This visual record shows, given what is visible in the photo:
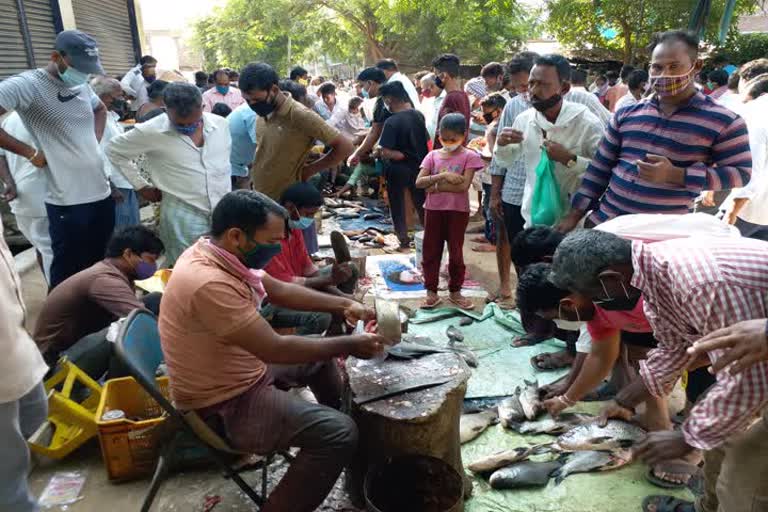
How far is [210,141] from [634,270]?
3142mm

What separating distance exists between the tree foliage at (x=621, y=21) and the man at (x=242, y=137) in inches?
686

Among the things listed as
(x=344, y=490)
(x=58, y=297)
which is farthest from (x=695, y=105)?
(x=58, y=297)

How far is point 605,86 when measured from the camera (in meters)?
13.7

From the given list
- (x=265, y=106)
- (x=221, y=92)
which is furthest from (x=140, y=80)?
(x=265, y=106)

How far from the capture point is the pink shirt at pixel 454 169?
492 centimetres

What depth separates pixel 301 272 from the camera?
4.06 m

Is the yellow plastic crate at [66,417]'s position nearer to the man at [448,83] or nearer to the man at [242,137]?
the man at [242,137]

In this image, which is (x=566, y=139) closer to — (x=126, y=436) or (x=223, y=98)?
(x=126, y=436)

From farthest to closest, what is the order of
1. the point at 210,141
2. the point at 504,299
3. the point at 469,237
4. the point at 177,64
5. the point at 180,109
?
the point at 177,64
the point at 469,237
the point at 504,299
the point at 210,141
the point at 180,109

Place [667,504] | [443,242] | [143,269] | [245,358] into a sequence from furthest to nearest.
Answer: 1. [443,242]
2. [143,269]
3. [667,504]
4. [245,358]

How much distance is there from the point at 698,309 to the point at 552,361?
2.54 meters

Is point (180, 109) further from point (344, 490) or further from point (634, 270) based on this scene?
point (634, 270)

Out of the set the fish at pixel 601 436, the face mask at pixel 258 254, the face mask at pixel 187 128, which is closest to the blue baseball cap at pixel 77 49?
the face mask at pixel 187 128

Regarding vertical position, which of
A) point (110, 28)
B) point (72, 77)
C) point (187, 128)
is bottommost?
point (187, 128)
